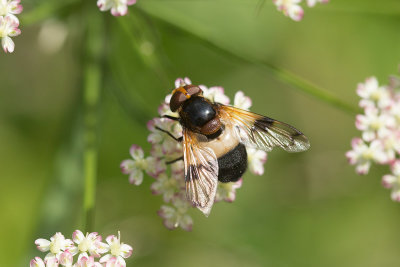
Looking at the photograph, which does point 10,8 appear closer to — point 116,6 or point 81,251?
point 116,6

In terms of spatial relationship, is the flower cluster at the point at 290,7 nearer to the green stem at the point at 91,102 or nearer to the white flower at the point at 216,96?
the white flower at the point at 216,96

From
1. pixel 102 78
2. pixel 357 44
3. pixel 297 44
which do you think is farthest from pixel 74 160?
pixel 357 44

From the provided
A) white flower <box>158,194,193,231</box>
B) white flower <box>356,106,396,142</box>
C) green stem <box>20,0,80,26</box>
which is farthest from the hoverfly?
green stem <box>20,0,80,26</box>

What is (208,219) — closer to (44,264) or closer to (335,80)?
(335,80)

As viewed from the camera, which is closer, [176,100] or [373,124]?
[176,100]

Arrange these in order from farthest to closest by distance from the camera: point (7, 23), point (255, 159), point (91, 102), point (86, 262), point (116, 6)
Result: point (91, 102) < point (255, 159) < point (116, 6) < point (7, 23) < point (86, 262)

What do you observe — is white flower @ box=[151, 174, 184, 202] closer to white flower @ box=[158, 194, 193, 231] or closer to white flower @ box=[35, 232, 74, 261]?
white flower @ box=[158, 194, 193, 231]

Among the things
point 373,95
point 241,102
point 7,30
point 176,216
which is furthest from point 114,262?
point 373,95

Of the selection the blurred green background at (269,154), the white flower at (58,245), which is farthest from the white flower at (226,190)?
the blurred green background at (269,154)
